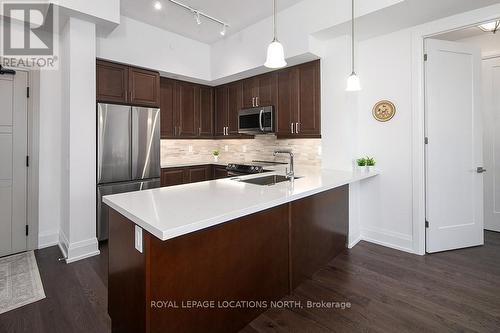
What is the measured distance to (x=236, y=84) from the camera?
4.72 metres

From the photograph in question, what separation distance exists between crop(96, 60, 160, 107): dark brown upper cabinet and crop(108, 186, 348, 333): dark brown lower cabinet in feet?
7.64

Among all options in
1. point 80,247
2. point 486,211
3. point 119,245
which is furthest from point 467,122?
point 80,247

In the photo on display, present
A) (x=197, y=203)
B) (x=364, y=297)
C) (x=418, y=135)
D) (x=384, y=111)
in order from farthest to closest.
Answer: (x=384, y=111) → (x=418, y=135) → (x=364, y=297) → (x=197, y=203)

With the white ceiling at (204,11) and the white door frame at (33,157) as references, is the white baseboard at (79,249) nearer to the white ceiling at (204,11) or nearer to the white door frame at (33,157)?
the white door frame at (33,157)

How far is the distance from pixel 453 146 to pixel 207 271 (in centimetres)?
321

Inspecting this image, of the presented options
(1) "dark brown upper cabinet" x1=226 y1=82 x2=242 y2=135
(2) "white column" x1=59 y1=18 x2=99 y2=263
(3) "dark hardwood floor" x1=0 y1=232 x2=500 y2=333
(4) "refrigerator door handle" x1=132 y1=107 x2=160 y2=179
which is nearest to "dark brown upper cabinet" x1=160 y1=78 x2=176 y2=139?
(4) "refrigerator door handle" x1=132 y1=107 x2=160 y2=179

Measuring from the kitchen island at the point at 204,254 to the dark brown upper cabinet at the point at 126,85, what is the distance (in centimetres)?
216

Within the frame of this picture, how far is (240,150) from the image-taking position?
5.29 meters

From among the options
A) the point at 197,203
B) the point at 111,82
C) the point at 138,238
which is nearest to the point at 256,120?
the point at 111,82

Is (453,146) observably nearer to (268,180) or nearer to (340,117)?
(340,117)

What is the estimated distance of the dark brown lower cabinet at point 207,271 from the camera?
4.29ft

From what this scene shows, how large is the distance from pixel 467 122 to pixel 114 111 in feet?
14.5

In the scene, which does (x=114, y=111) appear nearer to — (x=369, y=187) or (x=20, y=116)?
(x=20, y=116)

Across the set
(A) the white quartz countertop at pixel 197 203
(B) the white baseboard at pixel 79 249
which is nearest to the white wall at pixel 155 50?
(B) the white baseboard at pixel 79 249
